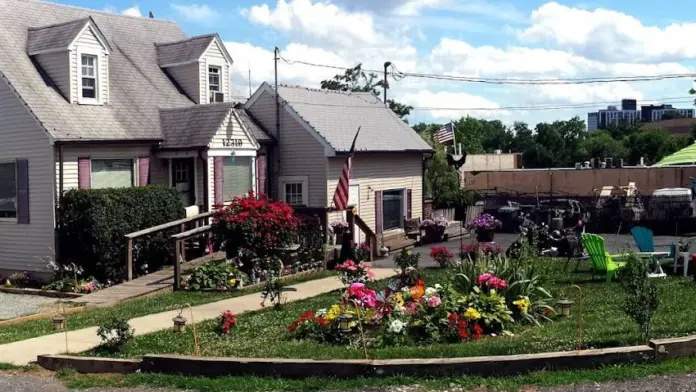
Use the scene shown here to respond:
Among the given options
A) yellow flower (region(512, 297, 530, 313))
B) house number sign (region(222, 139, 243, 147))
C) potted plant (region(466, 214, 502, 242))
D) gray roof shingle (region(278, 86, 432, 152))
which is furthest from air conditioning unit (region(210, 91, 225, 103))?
yellow flower (region(512, 297, 530, 313))

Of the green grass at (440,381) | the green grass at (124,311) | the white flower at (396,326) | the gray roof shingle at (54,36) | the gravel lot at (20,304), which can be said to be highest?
the gray roof shingle at (54,36)

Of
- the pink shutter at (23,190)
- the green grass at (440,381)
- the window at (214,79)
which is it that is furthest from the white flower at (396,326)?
the window at (214,79)

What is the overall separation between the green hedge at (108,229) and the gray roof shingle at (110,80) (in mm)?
1677

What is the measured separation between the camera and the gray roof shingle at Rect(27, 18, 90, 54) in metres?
21.8

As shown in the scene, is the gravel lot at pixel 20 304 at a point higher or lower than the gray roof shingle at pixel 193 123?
lower

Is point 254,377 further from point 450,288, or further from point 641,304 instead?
point 641,304

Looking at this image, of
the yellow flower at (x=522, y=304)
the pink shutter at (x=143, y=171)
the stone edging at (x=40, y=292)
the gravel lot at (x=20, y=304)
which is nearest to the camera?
the yellow flower at (x=522, y=304)

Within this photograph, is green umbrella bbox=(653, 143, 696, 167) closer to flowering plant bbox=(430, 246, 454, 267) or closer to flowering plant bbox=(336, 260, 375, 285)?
flowering plant bbox=(430, 246, 454, 267)

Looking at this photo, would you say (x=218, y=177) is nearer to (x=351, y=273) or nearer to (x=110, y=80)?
(x=110, y=80)

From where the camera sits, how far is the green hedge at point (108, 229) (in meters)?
19.6

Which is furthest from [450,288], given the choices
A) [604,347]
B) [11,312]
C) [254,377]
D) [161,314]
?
[11,312]

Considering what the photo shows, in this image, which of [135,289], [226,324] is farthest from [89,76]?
[226,324]

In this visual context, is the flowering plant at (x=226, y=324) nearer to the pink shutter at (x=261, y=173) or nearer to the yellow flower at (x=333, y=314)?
the yellow flower at (x=333, y=314)

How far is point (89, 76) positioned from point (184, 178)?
374 cm
